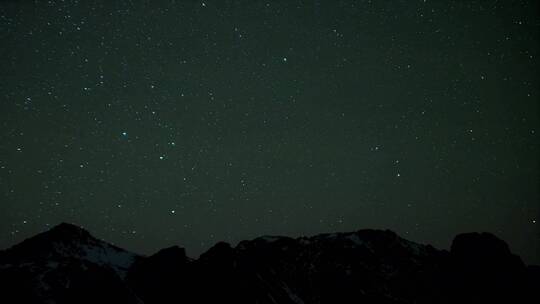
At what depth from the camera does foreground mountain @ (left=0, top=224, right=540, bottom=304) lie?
43.7 m

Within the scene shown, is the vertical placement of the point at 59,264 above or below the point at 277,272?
above

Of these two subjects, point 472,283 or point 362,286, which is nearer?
point 472,283

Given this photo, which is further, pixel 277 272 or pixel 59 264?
pixel 277 272

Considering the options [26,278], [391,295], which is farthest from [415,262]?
[26,278]

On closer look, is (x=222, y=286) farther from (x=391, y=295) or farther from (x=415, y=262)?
(x=415, y=262)

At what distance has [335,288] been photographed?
9638 cm

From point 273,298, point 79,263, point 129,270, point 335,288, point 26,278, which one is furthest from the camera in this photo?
point 335,288

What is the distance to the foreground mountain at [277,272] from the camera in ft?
143

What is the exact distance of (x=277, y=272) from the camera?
77.8m

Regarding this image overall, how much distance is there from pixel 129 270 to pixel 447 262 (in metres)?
75.4

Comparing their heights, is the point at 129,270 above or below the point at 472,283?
above

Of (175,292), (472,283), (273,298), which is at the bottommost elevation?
(472,283)

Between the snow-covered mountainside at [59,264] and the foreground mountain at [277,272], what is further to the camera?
the foreground mountain at [277,272]

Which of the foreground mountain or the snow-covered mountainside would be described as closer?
the snow-covered mountainside
